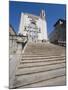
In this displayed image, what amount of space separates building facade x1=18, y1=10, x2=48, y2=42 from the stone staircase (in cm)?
10

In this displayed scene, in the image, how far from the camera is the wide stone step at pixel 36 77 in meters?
2.54

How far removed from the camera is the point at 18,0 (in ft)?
8.47

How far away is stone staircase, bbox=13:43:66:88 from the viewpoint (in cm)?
257

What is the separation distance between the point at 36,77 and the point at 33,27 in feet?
2.03

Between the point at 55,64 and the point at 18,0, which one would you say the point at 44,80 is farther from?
the point at 18,0

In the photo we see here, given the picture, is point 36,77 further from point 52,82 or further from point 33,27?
point 33,27

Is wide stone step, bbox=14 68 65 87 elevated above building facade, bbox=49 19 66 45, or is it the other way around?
building facade, bbox=49 19 66 45

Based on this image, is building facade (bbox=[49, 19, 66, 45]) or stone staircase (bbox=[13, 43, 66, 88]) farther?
building facade (bbox=[49, 19, 66, 45])

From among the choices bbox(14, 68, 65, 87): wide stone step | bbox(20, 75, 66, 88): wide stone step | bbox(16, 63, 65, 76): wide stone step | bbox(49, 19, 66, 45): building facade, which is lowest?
bbox(20, 75, 66, 88): wide stone step

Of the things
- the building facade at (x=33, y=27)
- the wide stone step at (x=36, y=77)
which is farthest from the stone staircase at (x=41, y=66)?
the building facade at (x=33, y=27)

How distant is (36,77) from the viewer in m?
2.61

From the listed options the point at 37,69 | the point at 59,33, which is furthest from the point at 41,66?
the point at 59,33

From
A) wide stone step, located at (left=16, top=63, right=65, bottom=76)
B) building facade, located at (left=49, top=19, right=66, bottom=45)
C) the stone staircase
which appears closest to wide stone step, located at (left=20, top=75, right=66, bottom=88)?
the stone staircase

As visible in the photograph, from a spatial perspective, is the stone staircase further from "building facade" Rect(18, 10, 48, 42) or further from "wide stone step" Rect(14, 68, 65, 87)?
"building facade" Rect(18, 10, 48, 42)
